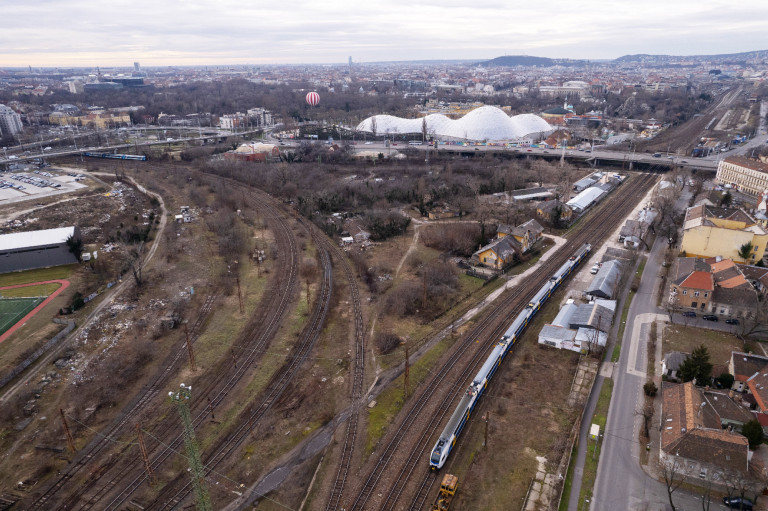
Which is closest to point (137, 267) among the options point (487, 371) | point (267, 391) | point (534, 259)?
point (267, 391)

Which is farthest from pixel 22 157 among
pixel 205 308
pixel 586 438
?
pixel 586 438

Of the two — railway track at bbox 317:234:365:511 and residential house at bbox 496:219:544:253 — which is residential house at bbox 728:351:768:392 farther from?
railway track at bbox 317:234:365:511

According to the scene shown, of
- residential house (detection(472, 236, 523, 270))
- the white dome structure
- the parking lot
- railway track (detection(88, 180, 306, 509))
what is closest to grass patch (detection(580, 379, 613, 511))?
residential house (detection(472, 236, 523, 270))

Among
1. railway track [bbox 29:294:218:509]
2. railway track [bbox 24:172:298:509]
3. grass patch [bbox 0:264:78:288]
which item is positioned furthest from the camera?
grass patch [bbox 0:264:78:288]

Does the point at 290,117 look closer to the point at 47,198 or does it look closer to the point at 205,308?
the point at 47,198

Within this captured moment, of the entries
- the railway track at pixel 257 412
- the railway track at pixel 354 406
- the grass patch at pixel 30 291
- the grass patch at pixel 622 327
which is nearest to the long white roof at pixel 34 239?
the grass patch at pixel 30 291

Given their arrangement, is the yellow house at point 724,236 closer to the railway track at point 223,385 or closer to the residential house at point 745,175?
the residential house at point 745,175
